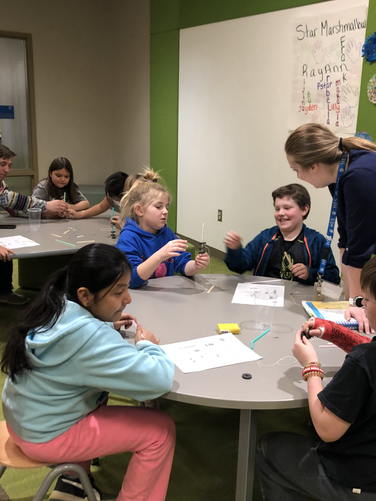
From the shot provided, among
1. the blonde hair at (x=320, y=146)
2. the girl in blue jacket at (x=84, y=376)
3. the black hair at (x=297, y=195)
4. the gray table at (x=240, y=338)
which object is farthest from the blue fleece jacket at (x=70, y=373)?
the black hair at (x=297, y=195)

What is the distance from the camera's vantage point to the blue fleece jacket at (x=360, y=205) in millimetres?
1844

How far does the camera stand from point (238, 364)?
1.54m

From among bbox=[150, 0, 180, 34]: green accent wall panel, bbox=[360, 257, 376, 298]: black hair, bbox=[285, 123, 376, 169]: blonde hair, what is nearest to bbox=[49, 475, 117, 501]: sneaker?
bbox=[360, 257, 376, 298]: black hair

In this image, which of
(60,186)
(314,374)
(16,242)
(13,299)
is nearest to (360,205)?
(314,374)

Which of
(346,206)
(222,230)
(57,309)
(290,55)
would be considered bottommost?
(222,230)

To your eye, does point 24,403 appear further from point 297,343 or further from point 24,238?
point 24,238

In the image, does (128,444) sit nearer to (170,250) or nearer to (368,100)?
(170,250)

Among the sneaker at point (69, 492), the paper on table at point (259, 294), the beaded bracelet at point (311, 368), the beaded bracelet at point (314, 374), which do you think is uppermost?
the beaded bracelet at point (311, 368)

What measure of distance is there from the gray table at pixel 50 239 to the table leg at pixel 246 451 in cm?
172

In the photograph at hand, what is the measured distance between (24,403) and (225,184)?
13.0 ft

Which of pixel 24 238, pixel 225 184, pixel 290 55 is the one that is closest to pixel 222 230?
pixel 225 184

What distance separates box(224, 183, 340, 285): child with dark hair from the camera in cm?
258

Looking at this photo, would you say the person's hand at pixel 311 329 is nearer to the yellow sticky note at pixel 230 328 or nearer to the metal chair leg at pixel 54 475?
the yellow sticky note at pixel 230 328

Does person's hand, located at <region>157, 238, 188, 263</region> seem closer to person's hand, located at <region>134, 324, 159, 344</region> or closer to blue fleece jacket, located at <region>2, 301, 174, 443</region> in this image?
person's hand, located at <region>134, 324, 159, 344</region>
